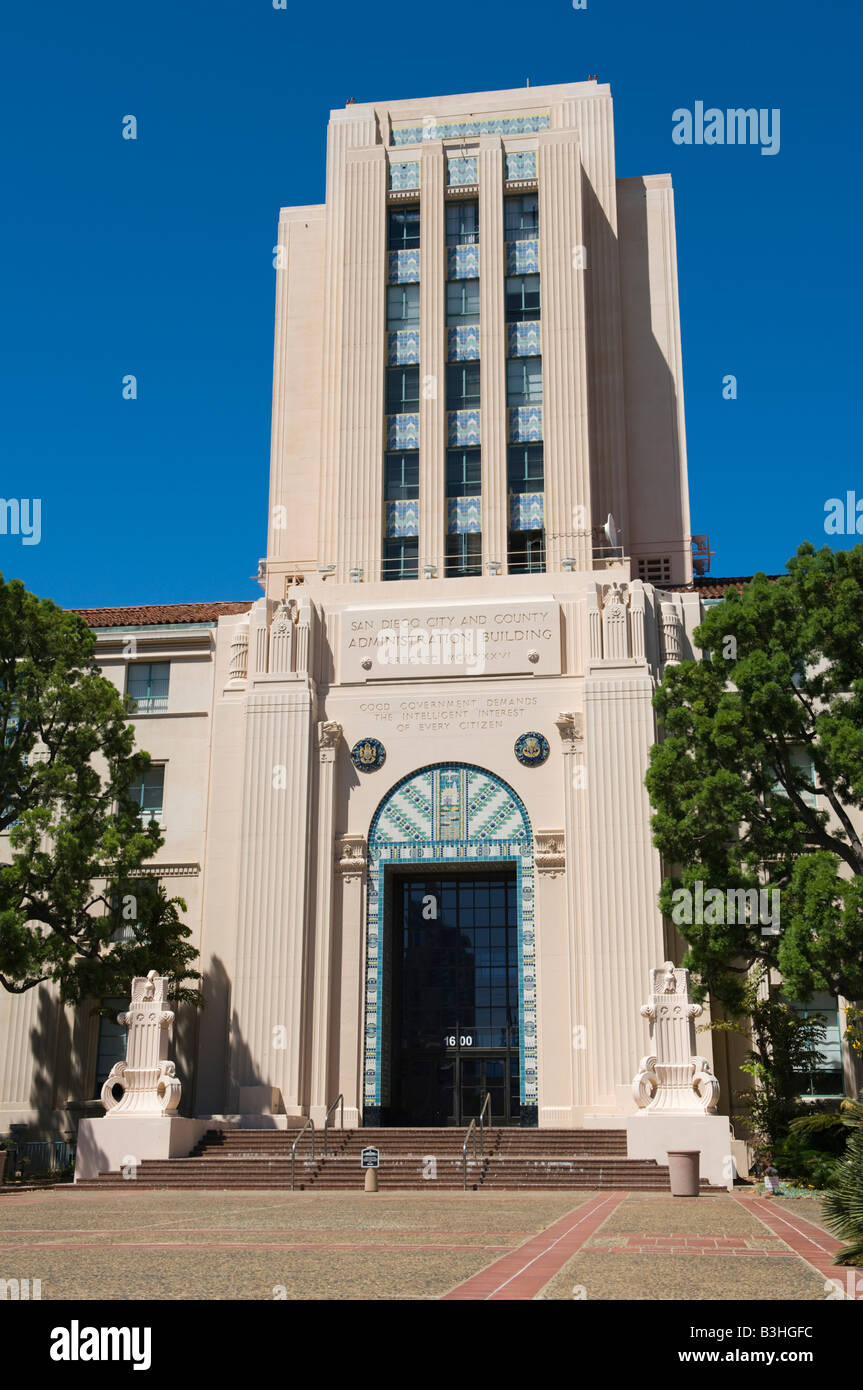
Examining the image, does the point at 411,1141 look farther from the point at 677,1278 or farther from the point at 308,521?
the point at 308,521

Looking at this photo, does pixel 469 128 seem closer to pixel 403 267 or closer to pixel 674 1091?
pixel 403 267

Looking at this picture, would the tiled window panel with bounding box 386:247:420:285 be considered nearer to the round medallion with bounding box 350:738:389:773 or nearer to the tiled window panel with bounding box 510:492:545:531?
the tiled window panel with bounding box 510:492:545:531

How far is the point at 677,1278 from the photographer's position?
10477mm

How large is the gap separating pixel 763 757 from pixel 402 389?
19.1 meters

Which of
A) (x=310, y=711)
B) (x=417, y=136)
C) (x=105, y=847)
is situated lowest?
(x=105, y=847)

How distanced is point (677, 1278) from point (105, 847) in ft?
63.2

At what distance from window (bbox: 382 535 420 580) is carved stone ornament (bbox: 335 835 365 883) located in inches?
344

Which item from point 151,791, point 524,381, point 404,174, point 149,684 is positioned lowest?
point 151,791

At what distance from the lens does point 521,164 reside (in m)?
41.3

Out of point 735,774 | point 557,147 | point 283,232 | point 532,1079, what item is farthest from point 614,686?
point 283,232

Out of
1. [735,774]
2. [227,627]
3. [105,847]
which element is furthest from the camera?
[227,627]

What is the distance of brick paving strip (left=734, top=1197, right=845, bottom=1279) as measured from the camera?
11227 mm

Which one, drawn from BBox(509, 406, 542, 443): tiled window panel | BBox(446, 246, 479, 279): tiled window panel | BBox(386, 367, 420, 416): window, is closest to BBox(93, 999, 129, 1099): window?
BBox(386, 367, 420, 416): window

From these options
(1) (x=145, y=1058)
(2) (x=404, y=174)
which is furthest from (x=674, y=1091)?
(2) (x=404, y=174)
